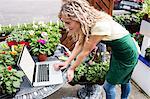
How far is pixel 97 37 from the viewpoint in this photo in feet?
6.11

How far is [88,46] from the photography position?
74.7 inches

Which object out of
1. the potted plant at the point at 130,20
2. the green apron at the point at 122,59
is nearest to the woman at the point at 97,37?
the green apron at the point at 122,59

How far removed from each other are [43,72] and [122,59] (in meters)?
0.71

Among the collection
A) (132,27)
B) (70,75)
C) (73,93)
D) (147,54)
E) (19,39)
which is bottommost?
(73,93)

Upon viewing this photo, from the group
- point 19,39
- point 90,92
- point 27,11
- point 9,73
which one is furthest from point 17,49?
point 27,11

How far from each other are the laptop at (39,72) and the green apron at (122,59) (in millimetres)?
512

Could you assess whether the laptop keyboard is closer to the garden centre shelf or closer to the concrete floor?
the garden centre shelf

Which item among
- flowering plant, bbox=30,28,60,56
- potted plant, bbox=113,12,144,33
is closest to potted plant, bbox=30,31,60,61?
flowering plant, bbox=30,28,60,56

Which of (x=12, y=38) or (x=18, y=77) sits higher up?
(x=12, y=38)

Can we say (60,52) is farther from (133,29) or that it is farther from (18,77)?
(133,29)

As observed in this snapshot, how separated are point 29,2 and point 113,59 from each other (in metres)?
4.97

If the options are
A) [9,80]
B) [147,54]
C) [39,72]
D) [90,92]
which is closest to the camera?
[9,80]

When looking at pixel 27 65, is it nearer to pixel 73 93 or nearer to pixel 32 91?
pixel 32 91

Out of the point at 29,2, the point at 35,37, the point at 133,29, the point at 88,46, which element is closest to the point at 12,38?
the point at 35,37
